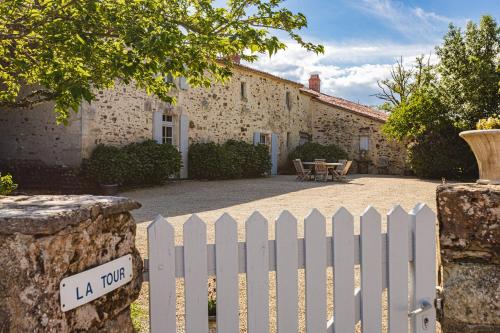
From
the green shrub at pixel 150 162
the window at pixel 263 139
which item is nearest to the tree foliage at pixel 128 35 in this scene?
the green shrub at pixel 150 162

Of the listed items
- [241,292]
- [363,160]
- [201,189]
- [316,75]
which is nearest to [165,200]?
[201,189]

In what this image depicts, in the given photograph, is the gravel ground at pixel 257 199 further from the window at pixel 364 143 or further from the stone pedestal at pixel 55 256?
the window at pixel 364 143

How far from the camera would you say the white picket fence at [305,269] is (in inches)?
78.2

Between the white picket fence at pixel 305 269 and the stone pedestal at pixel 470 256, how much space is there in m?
0.08

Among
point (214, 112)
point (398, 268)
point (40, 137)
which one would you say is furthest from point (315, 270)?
point (214, 112)

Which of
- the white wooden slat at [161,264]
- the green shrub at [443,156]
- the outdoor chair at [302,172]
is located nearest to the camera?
the white wooden slat at [161,264]

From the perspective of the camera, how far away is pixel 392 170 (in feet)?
67.8

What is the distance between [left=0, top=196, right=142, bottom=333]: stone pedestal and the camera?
144 centimetres

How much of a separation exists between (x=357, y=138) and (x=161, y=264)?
804 inches

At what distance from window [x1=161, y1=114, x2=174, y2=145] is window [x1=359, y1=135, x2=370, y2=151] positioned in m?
10.3

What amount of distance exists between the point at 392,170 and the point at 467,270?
1928 centimetres

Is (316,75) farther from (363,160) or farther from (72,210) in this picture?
(72,210)

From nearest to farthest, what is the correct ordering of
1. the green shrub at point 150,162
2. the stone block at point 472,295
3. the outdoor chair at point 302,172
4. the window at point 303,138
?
1. the stone block at point 472,295
2. the green shrub at point 150,162
3. the outdoor chair at point 302,172
4. the window at point 303,138

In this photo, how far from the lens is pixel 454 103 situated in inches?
651
